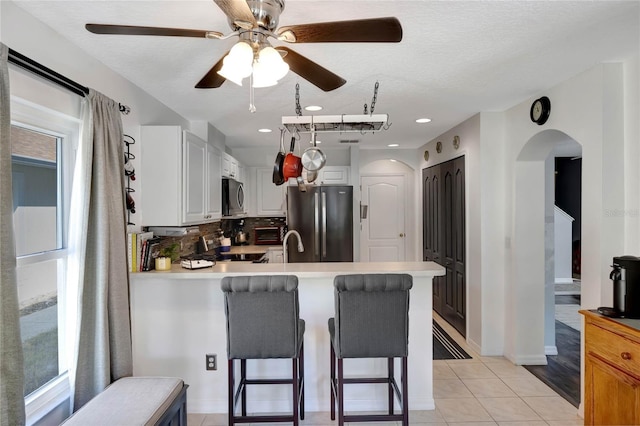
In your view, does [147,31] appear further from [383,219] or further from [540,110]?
[383,219]

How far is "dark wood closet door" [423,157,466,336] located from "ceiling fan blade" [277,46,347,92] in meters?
2.74

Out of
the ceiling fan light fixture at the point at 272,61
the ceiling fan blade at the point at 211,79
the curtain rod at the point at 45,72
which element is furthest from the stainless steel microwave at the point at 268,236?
the ceiling fan light fixture at the point at 272,61

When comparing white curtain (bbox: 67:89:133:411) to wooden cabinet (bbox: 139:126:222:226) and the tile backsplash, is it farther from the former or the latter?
the tile backsplash

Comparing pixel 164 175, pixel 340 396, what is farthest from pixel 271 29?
pixel 340 396

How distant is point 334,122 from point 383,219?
3.97m

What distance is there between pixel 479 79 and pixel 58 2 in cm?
255

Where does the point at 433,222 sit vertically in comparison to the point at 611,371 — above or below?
above

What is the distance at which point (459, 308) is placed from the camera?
4.18 m

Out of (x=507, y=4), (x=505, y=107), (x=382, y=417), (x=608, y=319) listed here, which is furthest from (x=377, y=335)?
(x=505, y=107)

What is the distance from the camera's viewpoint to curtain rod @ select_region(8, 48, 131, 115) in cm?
154

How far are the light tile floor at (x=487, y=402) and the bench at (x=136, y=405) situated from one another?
74 centimetres

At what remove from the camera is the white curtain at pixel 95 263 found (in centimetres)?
198

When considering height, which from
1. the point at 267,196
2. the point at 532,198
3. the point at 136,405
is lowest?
the point at 136,405

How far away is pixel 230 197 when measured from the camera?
420cm
